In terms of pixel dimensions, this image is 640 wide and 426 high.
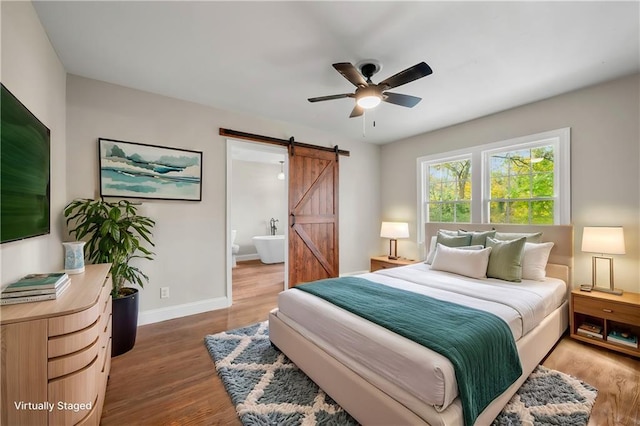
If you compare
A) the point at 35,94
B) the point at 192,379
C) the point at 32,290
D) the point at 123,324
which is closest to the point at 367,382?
the point at 192,379

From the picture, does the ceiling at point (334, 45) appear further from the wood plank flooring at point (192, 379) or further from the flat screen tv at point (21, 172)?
the wood plank flooring at point (192, 379)

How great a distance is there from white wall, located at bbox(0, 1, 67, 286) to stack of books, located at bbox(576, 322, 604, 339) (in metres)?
4.47

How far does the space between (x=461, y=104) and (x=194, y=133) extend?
11.1ft

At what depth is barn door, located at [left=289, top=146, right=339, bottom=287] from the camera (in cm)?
428

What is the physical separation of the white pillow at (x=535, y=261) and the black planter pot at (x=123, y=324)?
156 inches

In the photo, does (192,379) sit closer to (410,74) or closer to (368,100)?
(368,100)

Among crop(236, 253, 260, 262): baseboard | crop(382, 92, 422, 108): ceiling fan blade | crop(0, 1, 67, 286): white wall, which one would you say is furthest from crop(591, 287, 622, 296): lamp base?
crop(236, 253, 260, 262): baseboard

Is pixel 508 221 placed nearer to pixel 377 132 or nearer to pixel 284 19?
pixel 377 132

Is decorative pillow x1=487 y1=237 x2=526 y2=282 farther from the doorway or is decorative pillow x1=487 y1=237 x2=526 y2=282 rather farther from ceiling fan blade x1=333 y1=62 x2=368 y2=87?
the doorway

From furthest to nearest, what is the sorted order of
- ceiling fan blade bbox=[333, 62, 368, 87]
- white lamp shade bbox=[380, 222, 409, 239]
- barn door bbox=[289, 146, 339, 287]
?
white lamp shade bbox=[380, 222, 409, 239] → barn door bbox=[289, 146, 339, 287] → ceiling fan blade bbox=[333, 62, 368, 87]

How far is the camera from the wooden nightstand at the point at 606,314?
2344 mm

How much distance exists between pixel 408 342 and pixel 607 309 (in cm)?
236

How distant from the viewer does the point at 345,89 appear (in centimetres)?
300

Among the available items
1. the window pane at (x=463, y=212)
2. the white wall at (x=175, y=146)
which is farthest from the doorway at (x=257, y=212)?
the window pane at (x=463, y=212)
